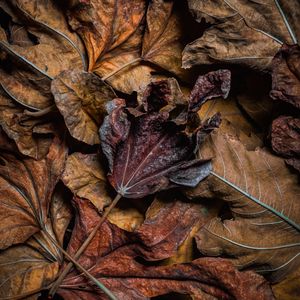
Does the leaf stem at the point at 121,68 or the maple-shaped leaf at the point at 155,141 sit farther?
the leaf stem at the point at 121,68

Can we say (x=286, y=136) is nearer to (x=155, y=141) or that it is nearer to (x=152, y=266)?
(x=155, y=141)

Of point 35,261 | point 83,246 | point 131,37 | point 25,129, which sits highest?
point 131,37

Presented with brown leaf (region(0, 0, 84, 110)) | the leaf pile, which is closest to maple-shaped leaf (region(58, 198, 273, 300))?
the leaf pile

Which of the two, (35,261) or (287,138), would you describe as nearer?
(287,138)

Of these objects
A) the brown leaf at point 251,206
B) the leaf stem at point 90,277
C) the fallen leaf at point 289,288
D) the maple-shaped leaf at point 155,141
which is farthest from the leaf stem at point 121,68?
the fallen leaf at point 289,288

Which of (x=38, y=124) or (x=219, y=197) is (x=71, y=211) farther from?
(x=219, y=197)

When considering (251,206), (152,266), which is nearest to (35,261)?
(152,266)

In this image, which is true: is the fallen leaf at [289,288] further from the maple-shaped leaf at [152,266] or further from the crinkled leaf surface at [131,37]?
the crinkled leaf surface at [131,37]
